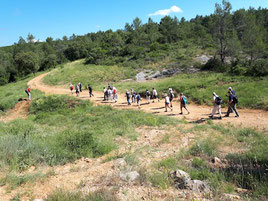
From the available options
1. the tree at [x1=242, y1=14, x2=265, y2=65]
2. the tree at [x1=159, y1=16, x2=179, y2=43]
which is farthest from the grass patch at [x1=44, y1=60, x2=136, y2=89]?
the tree at [x1=159, y1=16, x2=179, y2=43]

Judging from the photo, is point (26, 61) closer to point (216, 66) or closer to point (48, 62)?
point (48, 62)

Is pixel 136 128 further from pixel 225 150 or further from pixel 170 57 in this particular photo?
pixel 170 57

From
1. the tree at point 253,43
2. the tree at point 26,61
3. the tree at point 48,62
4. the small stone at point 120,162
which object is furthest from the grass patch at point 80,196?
the tree at point 48,62

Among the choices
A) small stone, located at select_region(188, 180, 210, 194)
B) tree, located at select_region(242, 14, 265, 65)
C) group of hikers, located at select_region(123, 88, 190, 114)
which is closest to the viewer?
small stone, located at select_region(188, 180, 210, 194)

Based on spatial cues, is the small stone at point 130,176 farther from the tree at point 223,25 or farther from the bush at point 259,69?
the tree at point 223,25

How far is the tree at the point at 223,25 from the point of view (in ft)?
94.4

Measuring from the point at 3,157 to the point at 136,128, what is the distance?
6.56m

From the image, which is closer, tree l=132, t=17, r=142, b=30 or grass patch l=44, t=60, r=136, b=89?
grass patch l=44, t=60, r=136, b=89

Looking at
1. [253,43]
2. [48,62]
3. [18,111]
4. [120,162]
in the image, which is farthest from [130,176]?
[48,62]

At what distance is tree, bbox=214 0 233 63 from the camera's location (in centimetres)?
2876

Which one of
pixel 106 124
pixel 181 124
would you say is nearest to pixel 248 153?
pixel 181 124

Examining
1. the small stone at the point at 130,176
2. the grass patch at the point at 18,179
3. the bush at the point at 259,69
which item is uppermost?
the bush at the point at 259,69

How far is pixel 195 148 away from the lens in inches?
274

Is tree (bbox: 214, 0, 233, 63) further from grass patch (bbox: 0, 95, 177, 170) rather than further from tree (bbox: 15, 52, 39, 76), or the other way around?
tree (bbox: 15, 52, 39, 76)
